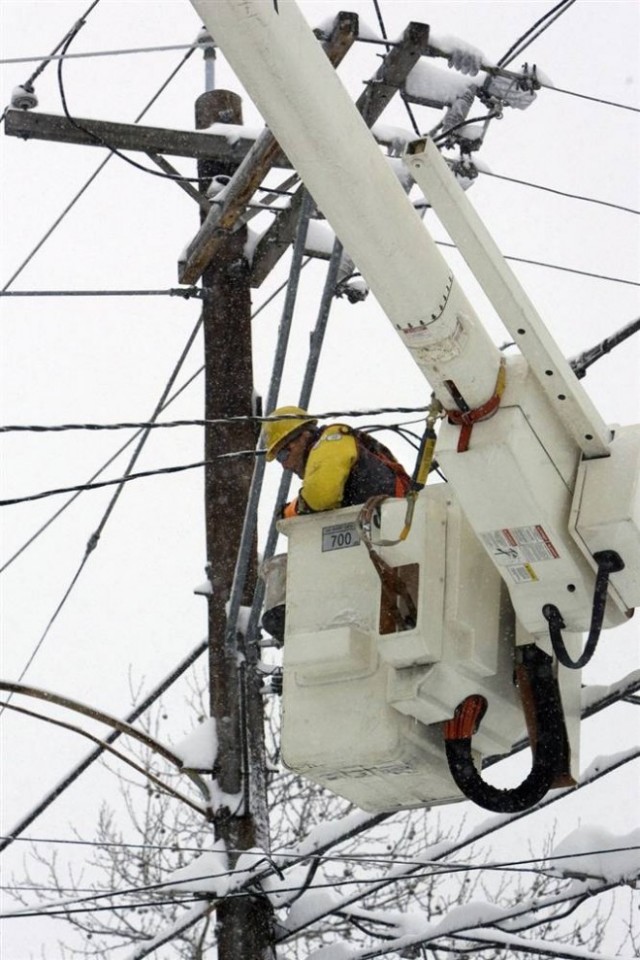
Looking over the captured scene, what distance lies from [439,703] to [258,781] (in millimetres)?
2846

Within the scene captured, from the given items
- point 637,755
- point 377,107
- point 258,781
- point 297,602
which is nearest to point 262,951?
point 258,781

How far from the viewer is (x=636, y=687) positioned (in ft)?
23.0

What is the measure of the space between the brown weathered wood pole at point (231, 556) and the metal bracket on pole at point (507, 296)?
3.29m

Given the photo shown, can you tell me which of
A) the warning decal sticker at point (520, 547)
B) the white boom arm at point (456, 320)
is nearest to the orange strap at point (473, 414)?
the white boom arm at point (456, 320)

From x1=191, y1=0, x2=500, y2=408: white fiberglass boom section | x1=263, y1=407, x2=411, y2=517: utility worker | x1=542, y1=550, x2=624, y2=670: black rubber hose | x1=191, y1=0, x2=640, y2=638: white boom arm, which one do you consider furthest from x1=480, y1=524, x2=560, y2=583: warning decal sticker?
x1=263, y1=407, x2=411, y2=517: utility worker

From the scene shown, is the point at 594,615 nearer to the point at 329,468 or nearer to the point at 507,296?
the point at 507,296

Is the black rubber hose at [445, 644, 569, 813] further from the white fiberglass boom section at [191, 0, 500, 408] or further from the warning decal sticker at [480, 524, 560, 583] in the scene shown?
the white fiberglass boom section at [191, 0, 500, 408]

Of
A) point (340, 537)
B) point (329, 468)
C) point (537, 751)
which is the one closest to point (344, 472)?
point (329, 468)

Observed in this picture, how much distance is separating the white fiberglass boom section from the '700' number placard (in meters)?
0.88

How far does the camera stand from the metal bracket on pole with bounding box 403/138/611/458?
5070mm

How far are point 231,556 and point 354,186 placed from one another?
418 centimetres

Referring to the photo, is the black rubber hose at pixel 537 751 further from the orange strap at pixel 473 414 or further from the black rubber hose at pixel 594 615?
the orange strap at pixel 473 414

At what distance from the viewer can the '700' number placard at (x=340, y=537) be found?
6094mm

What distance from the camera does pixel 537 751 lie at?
6.03 metres
